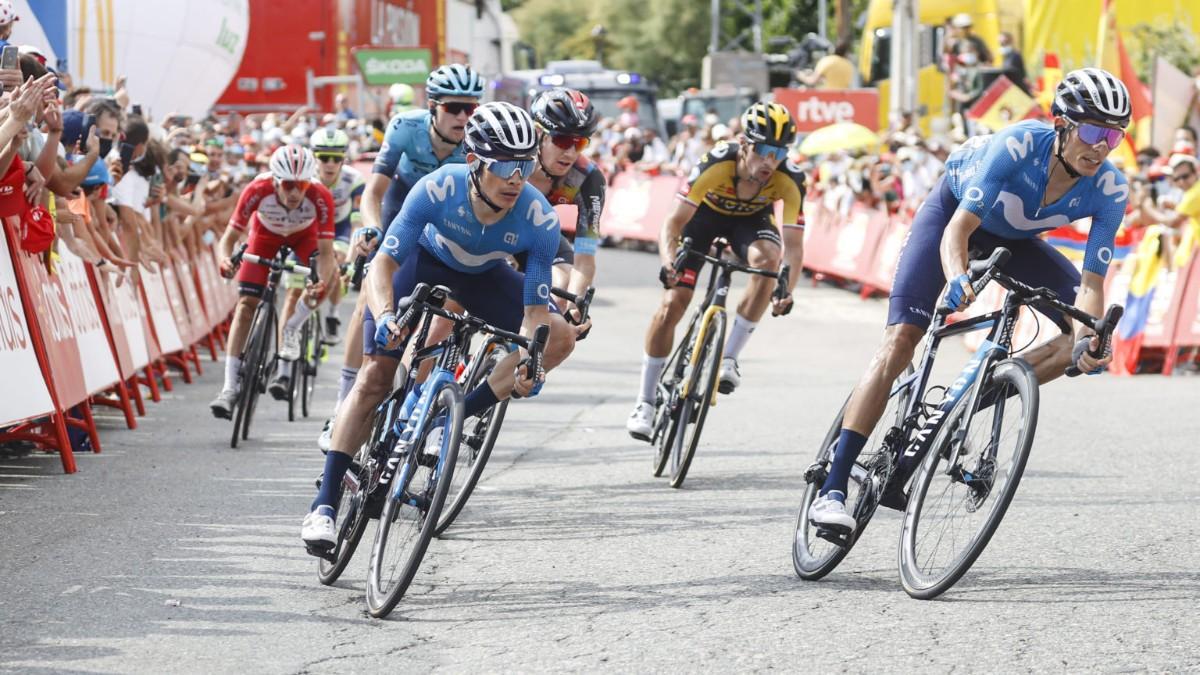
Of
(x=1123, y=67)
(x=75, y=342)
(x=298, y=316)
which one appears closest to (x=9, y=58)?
(x=75, y=342)

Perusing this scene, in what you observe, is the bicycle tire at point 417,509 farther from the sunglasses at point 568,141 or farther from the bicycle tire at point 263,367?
the bicycle tire at point 263,367

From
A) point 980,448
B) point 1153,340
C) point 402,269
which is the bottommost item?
point 1153,340

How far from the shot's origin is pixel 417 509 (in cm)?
642

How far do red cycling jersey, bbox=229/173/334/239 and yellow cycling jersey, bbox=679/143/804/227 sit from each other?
2.81 meters

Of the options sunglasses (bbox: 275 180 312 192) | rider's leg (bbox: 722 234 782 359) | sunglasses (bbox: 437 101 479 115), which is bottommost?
rider's leg (bbox: 722 234 782 359)

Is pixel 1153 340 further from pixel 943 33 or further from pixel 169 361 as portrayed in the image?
pixel 943 33

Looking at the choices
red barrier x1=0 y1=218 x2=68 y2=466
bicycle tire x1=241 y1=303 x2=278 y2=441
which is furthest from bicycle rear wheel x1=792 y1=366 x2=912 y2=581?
bicycle tire x1=241 y1=303 x2=278 y2=441

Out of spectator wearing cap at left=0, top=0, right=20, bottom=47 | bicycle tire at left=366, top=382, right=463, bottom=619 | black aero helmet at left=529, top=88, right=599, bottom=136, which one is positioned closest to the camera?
bicycle tire at left=366, top=382, right=463, bottom=619

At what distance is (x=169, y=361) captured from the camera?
1543 cm

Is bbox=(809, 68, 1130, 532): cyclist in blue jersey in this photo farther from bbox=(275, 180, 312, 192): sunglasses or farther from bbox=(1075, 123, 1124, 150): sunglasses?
bbox=(275, 180, 312, 192): sunglasses

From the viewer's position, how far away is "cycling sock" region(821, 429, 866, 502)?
6.89 metres

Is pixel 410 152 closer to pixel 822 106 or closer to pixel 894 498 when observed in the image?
pixel 894 498

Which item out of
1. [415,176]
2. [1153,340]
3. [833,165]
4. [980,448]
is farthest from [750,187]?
[833,165]

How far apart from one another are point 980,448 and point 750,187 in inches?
157
